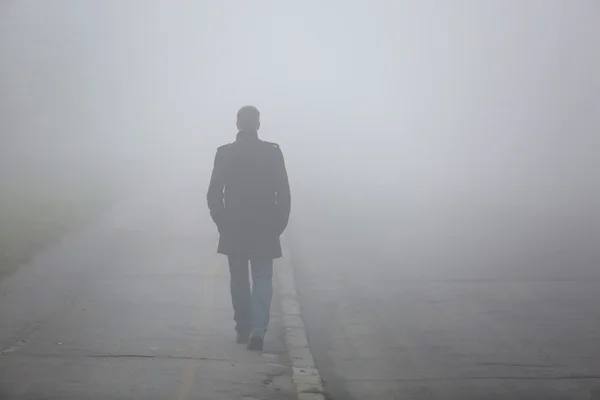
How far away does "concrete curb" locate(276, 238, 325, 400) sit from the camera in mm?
7543

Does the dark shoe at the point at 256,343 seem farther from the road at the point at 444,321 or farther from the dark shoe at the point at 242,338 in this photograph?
the road at the point at 444,321

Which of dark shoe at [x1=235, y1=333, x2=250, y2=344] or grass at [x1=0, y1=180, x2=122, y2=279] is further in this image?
grass at [x1=0, y1=180, x2=122, y2=279]

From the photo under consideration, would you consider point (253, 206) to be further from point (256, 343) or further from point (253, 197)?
point (256, 343)

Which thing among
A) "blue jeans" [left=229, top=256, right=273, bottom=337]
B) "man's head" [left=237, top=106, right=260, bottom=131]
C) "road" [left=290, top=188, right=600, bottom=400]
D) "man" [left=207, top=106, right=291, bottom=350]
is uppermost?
"man's head" [left=237, top=106, right=260, bottom=131]

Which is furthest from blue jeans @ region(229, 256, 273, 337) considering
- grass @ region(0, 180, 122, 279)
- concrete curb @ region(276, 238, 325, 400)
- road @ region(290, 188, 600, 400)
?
grass @ region(0, 180, 122, 279)

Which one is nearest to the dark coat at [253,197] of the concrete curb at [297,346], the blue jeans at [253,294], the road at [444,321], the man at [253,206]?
the man at [253,206]

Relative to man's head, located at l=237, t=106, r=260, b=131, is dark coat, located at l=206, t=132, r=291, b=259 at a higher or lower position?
lower

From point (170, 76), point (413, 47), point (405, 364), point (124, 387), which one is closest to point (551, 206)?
point (405, 364)

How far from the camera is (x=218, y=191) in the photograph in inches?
356

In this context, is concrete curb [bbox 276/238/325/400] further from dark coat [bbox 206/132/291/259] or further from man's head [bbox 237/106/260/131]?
man's head [bbox 237/106/260/131]

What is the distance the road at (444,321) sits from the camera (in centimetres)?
785

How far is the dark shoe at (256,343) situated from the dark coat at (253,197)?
68 cm

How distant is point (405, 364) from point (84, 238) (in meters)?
10.2

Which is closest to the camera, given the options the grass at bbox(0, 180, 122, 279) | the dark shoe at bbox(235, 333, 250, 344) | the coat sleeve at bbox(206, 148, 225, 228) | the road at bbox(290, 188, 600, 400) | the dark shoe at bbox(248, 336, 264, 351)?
the road at bbox(290, 188, 600, 400)
